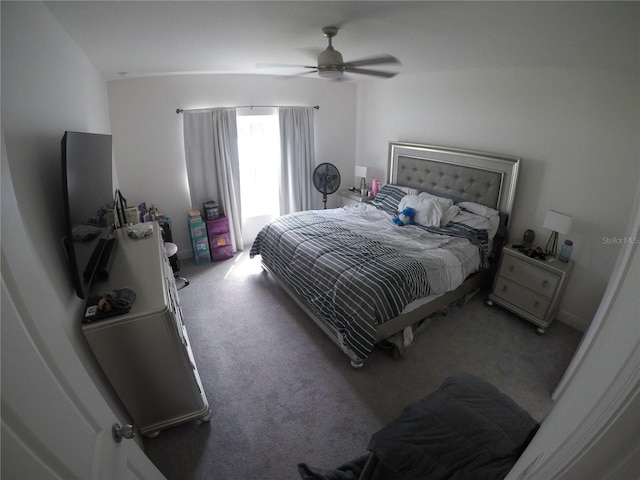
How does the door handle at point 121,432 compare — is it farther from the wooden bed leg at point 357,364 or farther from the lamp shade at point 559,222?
the lamp shade at point 559,222

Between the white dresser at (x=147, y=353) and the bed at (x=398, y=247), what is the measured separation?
1185mm

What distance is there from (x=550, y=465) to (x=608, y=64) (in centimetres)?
288

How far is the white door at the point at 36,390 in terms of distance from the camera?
1.72ft

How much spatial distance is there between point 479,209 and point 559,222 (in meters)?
0.79

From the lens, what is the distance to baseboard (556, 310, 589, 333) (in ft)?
9.11

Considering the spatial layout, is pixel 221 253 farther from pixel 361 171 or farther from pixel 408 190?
pixel 408 190

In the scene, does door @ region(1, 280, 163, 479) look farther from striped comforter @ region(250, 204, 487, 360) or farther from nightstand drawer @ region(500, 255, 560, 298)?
nightstand drawer @ region(500, 255, 560, 298)

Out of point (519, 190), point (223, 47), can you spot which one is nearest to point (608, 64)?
point (519, 190)

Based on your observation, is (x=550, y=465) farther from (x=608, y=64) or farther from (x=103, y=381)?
(x=608, y=64)

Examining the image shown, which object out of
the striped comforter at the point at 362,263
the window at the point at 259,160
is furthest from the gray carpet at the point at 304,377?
the window at the point at 259,160

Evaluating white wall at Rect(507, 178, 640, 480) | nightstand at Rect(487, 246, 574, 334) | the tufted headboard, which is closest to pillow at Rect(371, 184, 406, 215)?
the tufted headboard

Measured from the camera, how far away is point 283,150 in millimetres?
4477

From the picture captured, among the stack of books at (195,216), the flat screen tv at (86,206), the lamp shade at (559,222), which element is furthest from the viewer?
the stack of books at (195,216)

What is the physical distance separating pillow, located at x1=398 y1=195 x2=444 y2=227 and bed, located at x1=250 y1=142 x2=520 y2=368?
11 mm
